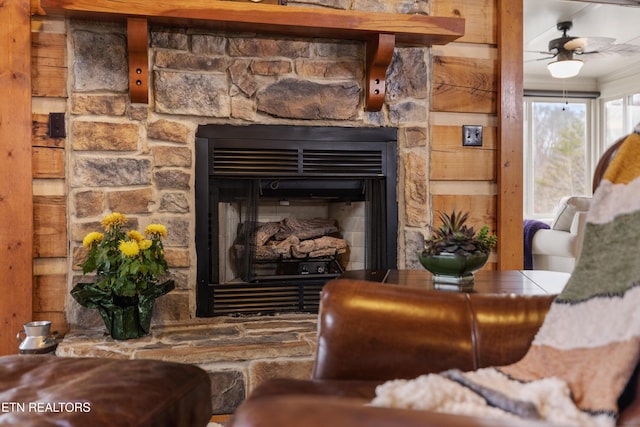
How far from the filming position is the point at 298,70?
245cm

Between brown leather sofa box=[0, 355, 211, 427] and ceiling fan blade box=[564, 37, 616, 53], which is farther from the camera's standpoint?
ceiling fan blade box=[564, 37, 616, 53]

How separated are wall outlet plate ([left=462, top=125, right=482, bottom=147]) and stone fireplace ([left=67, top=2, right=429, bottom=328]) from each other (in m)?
0.21

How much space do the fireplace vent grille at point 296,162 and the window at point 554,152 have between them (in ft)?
15.7

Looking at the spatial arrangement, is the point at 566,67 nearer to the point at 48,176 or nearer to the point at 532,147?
the point at 532,147

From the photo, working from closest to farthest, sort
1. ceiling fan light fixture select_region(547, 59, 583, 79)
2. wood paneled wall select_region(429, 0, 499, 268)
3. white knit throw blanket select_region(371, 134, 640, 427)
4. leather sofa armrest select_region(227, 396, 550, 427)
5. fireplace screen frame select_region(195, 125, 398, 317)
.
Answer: leather sofa armrest select_region(227, 396, 550, 427), white knit throw blanket select_region(371, 134, 640, 427), fireplace screen frame select_region(195, 125, 398, 317), wood paneled wall select_region(429, 0, 499, 268), ceiling fan light fixture select_region(547, 59, 583, 79)

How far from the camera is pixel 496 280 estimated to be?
1.73m

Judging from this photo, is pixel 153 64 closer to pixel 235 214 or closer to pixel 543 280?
pixel 235 214

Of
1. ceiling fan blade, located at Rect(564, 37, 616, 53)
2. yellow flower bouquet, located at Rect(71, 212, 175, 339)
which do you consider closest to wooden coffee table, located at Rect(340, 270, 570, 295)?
yellow flower bouquet, located at Rect(71, 212, 175, 339)

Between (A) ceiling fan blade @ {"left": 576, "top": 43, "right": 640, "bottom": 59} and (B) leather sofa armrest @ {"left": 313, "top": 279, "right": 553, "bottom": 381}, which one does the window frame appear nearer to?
(A) ceiling fan blade @ {"left": 576, "top": 43, "right": 640, "bottom": 59}

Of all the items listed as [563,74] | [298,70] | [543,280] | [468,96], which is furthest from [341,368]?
[563,74]

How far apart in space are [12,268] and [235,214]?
0.97 m

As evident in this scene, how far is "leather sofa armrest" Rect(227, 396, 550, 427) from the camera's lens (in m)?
0.50

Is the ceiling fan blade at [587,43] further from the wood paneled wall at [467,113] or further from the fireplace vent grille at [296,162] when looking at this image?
the fireplace vent grille at [296,162]

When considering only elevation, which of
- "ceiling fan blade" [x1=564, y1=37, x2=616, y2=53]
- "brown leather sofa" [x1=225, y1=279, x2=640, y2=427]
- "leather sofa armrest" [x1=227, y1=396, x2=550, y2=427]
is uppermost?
"ceiling fan blade" [x1=564, y1=37, x2=616, y2=53]
